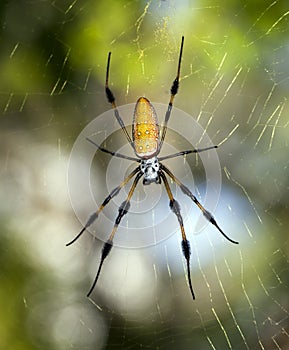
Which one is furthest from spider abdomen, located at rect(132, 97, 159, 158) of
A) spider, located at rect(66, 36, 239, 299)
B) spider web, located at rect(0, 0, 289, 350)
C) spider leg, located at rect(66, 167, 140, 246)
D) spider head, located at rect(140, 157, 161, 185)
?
A: spider web, located at rect(0, 0, 289, 350)

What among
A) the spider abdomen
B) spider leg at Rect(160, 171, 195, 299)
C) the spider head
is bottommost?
spider leg at Rect(160, 171, 195, 299)

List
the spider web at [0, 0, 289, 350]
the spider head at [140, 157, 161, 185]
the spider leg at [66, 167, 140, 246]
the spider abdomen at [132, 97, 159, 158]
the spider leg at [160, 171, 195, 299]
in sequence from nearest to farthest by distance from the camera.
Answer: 1. the spider abdomen at [132, 97, 159, 158]
2. the spider leg at [160, 171, 195, 299]
3. the spider leg at [66, 167, 140, 246]
4. the spider head at [140, 157, 161, 185]
5. the spider web at [0, 0, 289, 350]

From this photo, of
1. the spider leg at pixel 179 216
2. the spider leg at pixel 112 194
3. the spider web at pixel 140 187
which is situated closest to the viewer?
the spider leg at pixel 179 216

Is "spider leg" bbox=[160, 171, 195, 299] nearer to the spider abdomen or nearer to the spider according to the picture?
the spider

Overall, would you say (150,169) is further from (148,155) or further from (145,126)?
(145,126)

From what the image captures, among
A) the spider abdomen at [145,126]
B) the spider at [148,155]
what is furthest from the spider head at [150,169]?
the spider abdomen at [145,126]

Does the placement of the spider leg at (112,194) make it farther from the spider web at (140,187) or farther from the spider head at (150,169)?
the spider web at (140,187)
